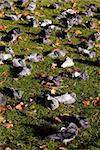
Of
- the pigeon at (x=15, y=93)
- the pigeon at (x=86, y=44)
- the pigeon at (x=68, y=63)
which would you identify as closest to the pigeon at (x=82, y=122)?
the pigeon at (x=15, y=93)

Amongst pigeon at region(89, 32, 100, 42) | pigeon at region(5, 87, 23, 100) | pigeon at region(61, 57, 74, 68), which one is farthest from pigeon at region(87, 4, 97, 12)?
pigeon at region(5, 87, 23, 100)

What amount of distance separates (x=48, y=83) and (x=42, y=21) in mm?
3275

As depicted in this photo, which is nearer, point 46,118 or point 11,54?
point 46,118

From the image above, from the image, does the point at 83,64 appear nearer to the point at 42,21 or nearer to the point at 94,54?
the point at 94,54

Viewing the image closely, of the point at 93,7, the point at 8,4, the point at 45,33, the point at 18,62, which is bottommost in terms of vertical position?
the point at 93,7

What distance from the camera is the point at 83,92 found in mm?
7633

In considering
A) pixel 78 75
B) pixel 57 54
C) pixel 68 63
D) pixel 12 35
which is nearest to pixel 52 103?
pixel 78 75

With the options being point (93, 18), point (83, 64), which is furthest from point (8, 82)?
point (93, 18)

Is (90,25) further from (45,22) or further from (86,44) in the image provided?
(86,44)

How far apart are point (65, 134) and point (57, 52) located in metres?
2.99

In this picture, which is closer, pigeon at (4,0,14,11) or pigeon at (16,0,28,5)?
pigeon at (4,0,14,11)

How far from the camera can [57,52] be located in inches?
351

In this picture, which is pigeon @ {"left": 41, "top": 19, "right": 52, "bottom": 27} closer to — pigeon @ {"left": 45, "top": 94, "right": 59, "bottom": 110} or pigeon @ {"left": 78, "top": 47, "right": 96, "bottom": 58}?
pigeon @ {"left": 78, "top": 47, "right": 96, "bottom": 58}

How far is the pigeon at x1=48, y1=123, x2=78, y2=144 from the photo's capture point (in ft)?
20.3
